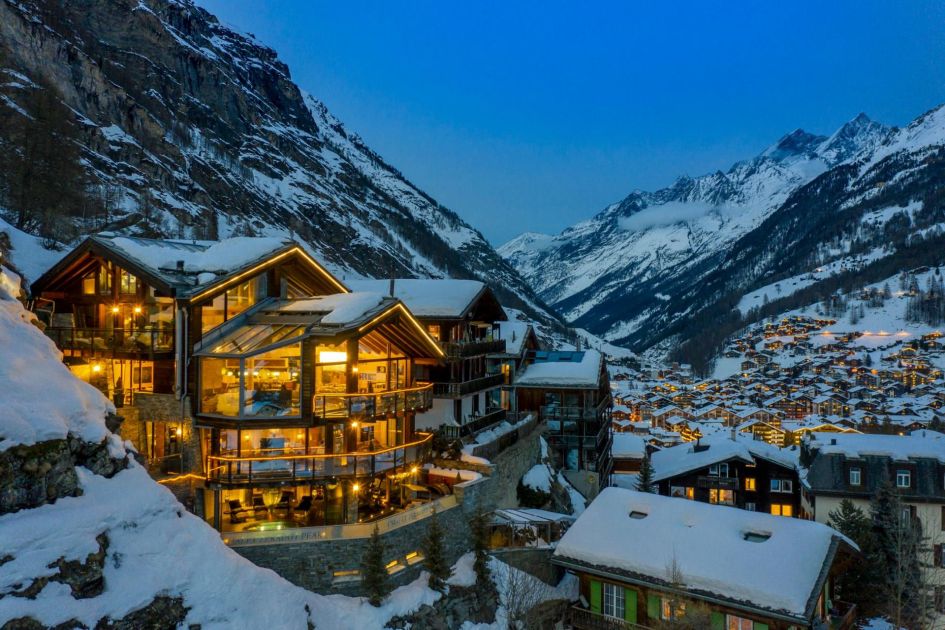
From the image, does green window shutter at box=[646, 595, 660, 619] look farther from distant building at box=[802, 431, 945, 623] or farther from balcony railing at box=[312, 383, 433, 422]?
distant building at box=[802, 431, 945, 623]

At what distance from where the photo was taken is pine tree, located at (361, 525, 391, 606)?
59.6 ft

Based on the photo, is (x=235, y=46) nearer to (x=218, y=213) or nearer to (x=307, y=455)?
(x=218, y=213)

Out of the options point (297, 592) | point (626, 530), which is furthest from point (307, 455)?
point (626, 530)

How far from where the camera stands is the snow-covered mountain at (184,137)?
6162 cm

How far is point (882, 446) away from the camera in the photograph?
4575 centimetres

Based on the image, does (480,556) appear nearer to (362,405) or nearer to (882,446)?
(362,405)

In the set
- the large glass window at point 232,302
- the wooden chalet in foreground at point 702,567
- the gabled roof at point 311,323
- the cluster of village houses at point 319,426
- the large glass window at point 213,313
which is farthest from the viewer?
the large glass window at point 232,302

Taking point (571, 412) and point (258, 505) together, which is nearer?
point (258, 505)

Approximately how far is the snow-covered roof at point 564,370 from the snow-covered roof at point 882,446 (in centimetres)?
1943

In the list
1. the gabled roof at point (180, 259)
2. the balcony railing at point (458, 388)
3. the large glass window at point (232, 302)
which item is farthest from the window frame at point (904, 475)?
the large glass window at point (232, 302)

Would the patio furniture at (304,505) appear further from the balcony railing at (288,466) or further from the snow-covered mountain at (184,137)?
the snow-covered mountain at (184,137)

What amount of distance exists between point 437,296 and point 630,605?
19.7 meters

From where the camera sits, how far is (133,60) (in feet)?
375

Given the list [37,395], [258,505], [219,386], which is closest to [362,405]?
[258,505]
